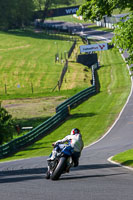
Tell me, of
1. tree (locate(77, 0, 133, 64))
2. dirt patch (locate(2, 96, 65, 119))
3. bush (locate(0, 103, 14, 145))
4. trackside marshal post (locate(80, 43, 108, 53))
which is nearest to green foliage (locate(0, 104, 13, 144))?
bush (locate(0, 103, 14, 145))

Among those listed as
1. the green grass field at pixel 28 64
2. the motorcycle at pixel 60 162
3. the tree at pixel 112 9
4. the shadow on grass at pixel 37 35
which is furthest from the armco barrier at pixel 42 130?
the shadow on grass at pixel 37 35

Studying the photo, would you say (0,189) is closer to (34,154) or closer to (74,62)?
(34,154)

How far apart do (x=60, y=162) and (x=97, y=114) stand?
95.2ft

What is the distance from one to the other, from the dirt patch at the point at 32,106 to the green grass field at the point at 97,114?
355cm

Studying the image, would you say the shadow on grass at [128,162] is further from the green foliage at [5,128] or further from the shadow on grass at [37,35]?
the shadow on grass at [37,35]

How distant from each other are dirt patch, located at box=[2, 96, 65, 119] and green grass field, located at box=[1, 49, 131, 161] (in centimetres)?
355

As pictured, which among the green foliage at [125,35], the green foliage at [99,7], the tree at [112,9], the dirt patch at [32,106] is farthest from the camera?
the dirt patch at [32,106]

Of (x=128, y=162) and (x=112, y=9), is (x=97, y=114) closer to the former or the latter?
(x=128, y=162)

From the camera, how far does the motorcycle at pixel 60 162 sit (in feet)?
43.1

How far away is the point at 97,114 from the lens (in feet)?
138

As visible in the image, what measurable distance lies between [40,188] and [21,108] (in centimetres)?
3913

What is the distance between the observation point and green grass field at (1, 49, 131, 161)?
3284 cm

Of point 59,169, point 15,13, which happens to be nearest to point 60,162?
point 59,169

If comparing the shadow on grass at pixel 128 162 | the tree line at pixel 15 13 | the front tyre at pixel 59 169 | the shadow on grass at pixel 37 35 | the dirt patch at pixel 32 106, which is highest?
the tree line at pixel 15 13
